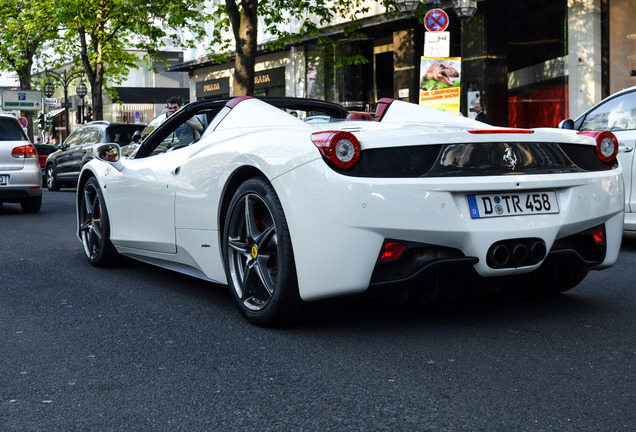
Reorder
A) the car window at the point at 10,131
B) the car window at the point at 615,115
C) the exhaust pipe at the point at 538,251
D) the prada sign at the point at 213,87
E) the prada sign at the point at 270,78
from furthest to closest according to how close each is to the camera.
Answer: the prada sign at the point at 213,87 < the prada sign at the point at 270,78 < the car window at the point at 10,131 < the car window at the point at 615,115 < the exhaust pipe at the point at 538,251

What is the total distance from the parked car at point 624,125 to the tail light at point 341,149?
13.8ft

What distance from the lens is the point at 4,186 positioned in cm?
1272

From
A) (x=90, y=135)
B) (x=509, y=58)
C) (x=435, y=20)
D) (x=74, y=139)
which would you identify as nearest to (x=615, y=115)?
(x=435, y=20)

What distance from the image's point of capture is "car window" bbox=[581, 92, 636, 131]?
305 inches

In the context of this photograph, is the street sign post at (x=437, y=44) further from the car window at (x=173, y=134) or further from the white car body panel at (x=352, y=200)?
the white car body panel at (x=352, y=200)

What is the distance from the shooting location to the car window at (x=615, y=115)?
7759 millimetres

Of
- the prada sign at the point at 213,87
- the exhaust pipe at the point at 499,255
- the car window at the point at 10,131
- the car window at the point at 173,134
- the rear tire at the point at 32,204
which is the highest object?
the prada sign at the point at 213,87

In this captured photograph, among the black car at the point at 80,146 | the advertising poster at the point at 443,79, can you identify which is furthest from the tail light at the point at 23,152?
the advertising poster at the point at 443,79

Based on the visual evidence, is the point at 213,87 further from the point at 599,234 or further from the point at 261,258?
the point at 599,234

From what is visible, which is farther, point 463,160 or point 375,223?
point 463,160

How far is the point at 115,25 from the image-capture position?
99.1 ft

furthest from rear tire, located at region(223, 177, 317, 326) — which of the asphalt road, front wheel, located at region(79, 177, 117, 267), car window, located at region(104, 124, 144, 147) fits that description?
car window, located at region(104, 124, 144, 147)

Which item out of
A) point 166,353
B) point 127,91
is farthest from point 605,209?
point 127,91

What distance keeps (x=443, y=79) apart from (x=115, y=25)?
62.9 ft
